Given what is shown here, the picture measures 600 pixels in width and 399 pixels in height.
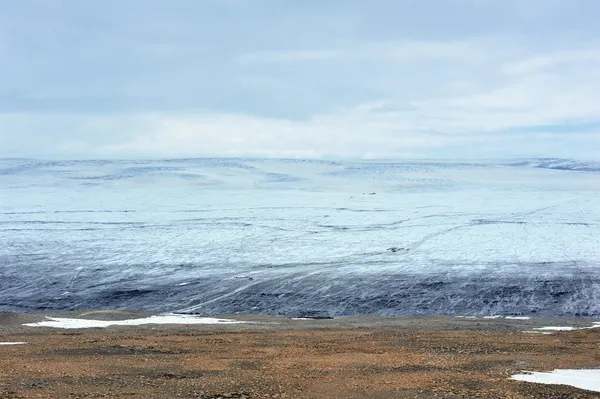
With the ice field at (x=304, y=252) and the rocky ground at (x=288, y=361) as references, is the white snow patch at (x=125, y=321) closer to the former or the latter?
the rocky ground at (x=288, y=361)

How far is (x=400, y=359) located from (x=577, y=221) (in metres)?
27.2

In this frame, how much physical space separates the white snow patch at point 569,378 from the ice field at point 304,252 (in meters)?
11.8

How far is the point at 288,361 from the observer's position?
13680 mm

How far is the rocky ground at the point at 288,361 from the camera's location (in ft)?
36.3

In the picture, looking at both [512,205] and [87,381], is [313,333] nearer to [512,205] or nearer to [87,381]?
[87,381]

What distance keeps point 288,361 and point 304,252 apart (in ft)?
61.8

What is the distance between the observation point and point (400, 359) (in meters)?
14.0

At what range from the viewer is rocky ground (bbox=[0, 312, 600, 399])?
11.1m

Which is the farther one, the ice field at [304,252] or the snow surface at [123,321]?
the ice field at [304,252]

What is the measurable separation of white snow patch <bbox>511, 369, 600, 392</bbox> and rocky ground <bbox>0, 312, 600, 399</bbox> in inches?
11.4

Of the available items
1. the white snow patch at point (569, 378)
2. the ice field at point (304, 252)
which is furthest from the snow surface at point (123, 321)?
the white snow patch at point (569, 378)

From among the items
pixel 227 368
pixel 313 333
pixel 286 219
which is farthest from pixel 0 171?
pixel 227 368

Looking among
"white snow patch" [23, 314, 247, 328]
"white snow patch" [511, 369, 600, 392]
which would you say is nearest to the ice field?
"white snow patch" [23, 314, 247, 328]

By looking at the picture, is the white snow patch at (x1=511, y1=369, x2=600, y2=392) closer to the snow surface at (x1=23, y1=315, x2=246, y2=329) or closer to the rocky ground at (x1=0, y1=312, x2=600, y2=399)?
the rocky ground at (x1=0, y1=312, x2=600, y2=399)
